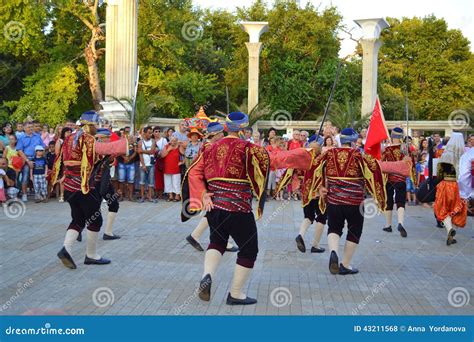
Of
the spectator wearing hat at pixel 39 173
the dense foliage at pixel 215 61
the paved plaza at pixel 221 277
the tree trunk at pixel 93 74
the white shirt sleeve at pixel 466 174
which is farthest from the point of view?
the tree trunk at pixel 93 74

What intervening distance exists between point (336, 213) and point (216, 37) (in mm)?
30926

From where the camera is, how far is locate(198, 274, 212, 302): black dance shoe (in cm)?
586

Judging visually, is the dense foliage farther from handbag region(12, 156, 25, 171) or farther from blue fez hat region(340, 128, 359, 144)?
blue fez hat region(340, 128, 359, 144)

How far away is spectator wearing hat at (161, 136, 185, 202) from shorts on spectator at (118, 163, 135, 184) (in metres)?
0.83

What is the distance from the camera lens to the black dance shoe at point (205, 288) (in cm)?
586

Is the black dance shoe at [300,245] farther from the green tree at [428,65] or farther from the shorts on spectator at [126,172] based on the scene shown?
the green tree at [428,65]

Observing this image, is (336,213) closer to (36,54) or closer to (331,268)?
(331,268)

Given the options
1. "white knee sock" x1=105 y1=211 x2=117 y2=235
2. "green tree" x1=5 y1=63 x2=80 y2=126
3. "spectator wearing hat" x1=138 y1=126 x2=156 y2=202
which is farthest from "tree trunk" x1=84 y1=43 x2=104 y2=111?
"white knee sock" x1=105 y1=211 x2=117 y2=235

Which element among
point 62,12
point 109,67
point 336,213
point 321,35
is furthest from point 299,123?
point 336,213

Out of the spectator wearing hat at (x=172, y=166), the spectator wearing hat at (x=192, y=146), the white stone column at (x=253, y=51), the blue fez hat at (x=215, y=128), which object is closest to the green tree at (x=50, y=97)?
the white stone column at (x=253, y=51)

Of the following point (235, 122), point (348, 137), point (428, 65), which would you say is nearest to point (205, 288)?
point (235, 122)

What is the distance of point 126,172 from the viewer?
14.6 metres

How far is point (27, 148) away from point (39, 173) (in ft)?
2.18

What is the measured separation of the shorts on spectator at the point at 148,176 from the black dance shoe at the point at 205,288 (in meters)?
9.11
